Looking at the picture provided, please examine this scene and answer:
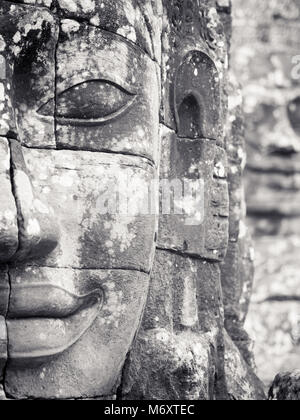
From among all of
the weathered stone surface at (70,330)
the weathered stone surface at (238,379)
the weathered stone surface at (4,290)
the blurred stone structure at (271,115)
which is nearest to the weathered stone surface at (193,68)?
the weathered stone surface at (70,330)

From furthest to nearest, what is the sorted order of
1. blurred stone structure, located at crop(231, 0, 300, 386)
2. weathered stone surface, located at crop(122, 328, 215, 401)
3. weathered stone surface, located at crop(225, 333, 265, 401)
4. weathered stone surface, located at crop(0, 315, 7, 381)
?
blurred stone structure, located at crop(231, 0, 300, 386) < weathered stone surface, located at crop(225, 333, 265, 401) < weathered stone surface, located at crop(122, 328, 215, 401) < weathered stone surface, located at crop(0, 315, 7, 381)

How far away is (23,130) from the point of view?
12.9 ft

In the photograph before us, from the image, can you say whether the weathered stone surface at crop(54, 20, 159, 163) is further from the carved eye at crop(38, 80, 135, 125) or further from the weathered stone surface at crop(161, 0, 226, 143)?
the weathered stone surface at crop(161, 0, 226, 143)

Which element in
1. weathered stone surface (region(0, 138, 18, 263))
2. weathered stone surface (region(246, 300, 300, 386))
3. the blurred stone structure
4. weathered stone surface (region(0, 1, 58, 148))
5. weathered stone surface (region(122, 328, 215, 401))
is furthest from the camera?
the blurred stone structure

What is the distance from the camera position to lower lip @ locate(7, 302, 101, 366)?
3789 mm

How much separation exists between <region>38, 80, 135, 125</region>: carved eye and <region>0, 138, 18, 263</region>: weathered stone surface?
360 mm

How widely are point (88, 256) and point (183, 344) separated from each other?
0.72 metres

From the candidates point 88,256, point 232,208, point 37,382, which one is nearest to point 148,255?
point 88,256

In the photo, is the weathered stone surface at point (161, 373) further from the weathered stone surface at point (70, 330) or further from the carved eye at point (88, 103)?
the carved eye at point (88, 103)

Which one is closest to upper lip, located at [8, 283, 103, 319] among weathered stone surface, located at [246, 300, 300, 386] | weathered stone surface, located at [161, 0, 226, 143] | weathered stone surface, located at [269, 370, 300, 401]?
weathered stone surface, located at [269, 370, 300, 401]

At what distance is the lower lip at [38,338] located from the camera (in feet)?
12.4

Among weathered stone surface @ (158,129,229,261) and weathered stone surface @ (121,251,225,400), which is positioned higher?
weathered stone surface @ (158,129,229,261)

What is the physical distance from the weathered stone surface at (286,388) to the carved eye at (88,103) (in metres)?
1.32

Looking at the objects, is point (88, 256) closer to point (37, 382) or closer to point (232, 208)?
point (37, 382)
